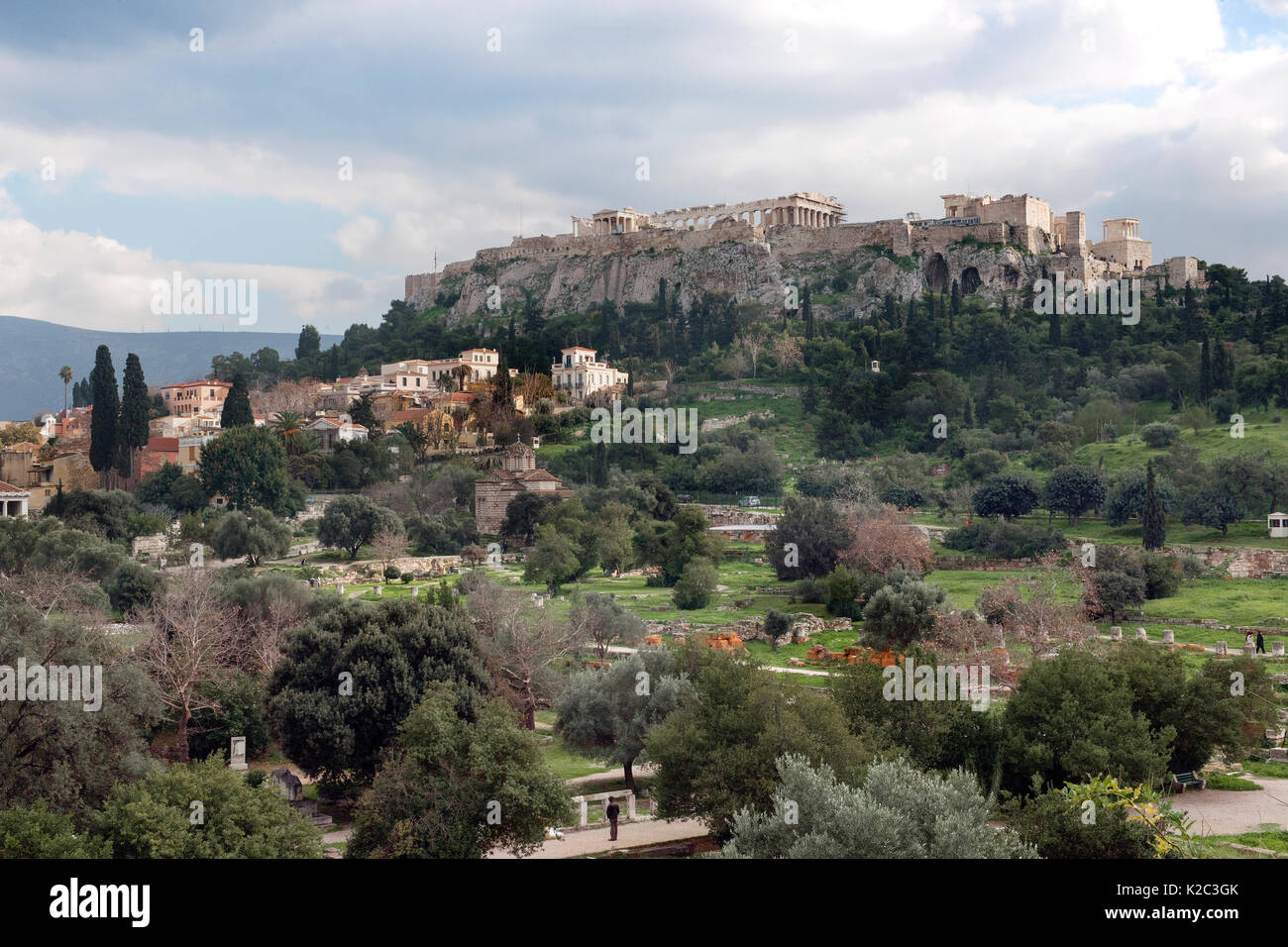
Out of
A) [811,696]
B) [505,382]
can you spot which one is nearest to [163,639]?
[811,696]

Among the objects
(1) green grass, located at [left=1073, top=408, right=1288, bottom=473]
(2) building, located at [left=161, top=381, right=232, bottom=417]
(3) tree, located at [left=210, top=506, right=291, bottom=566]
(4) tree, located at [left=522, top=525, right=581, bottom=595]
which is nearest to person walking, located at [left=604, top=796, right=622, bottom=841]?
(4) tree, located at [left=522, top=525, right=581, bottom=595]

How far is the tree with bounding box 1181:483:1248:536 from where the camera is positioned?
135ft

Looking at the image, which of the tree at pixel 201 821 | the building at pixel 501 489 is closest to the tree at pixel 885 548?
the building at pixel 501 489

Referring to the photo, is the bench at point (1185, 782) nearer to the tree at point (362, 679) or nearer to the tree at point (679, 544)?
the tree at point (362, 679)

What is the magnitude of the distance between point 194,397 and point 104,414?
24.8m

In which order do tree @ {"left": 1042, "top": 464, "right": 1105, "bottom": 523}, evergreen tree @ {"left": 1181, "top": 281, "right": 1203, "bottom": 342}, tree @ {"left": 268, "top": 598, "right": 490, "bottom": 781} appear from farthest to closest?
evergreen tree @ {"left": 1181, "top": 281, "right": 1203, "bottom": 342} → tree @ {"left": 1042, "top": 464, "right": 1105, "bottom": 523} → tree @ {"left": 268, "top": 598, "right": 490, "bottom": 781}

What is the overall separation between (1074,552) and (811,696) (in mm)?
25631

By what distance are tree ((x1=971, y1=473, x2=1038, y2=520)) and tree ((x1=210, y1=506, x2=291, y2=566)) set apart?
27.1 metres

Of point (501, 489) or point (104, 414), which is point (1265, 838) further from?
point (104, 414)

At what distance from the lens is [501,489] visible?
5384 cm

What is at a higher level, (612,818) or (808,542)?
(808,542)

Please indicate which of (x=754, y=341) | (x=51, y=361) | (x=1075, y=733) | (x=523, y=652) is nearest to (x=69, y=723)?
(x=523, y=652)

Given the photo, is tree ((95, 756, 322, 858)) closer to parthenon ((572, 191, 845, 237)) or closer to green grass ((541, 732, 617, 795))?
green grass ((541, 732, 617, 795))
